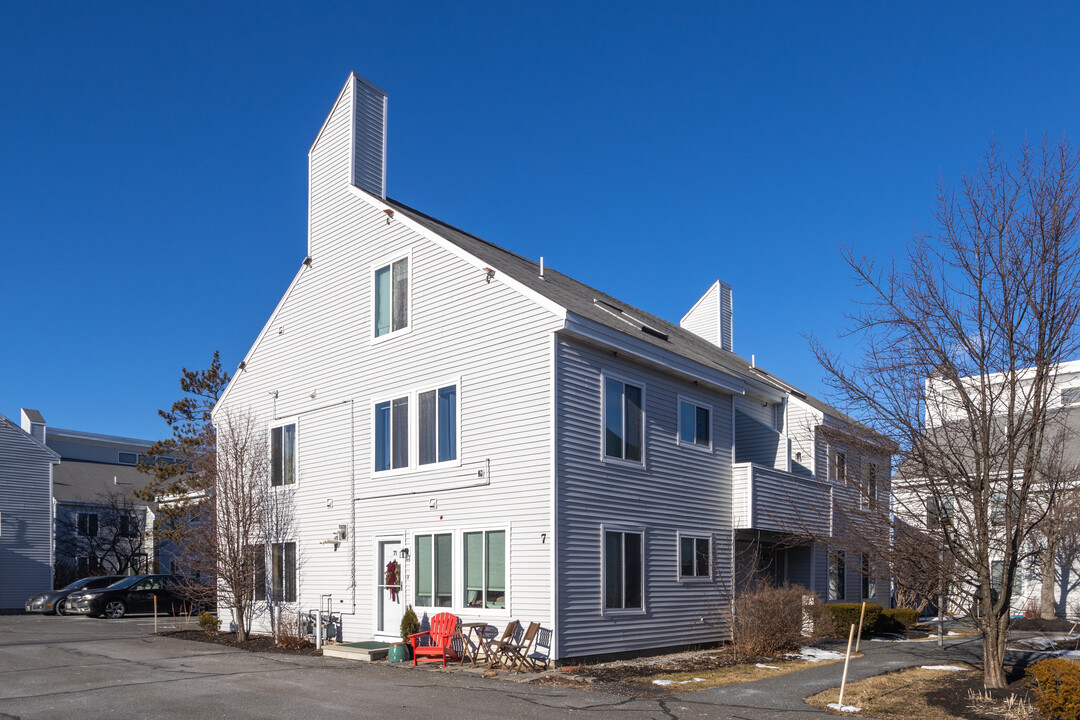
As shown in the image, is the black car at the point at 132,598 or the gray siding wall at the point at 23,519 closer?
the black car at the point at 132,598

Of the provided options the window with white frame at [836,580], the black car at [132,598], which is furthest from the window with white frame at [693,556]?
the black car at [132,598]

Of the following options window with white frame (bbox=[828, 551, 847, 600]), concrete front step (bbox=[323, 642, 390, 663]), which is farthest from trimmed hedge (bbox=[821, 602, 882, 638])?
concrete front step (bbox=[323, 642, 390, 663])

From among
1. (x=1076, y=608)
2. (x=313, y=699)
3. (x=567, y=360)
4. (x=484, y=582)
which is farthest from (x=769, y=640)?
(x=1076, y=608)

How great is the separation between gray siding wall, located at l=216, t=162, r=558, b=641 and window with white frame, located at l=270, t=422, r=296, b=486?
347mm

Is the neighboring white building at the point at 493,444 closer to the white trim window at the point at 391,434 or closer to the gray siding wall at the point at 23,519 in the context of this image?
the white trim window at the point at 391,434

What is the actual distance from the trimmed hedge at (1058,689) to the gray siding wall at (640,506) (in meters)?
7.36

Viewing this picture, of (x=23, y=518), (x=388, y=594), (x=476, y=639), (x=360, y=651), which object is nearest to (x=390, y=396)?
(x=388, y=594)

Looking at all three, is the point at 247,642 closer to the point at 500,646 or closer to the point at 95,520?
the point at 500,646

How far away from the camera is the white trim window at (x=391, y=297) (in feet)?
66.2

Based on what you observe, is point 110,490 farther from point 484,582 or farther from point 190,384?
point 484,582

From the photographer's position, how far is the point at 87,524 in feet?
151

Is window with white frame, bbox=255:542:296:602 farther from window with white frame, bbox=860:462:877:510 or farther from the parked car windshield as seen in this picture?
window with white frame, bbox=860:462:877:510

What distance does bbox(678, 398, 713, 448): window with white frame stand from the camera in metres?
20.4

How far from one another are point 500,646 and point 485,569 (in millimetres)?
1981
